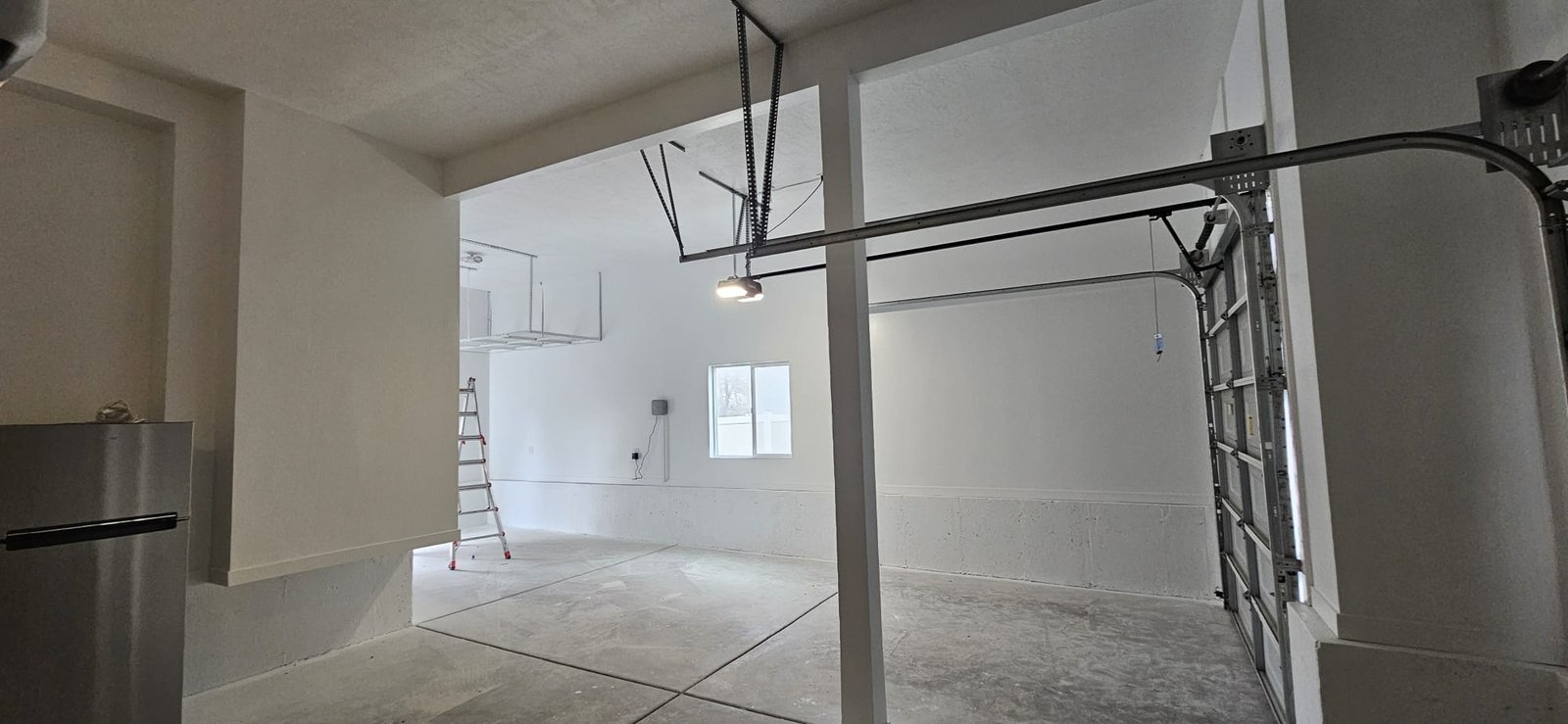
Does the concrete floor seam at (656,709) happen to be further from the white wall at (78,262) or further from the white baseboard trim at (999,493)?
the white baseboard trim at (999,493)

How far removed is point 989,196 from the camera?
4.66 meters

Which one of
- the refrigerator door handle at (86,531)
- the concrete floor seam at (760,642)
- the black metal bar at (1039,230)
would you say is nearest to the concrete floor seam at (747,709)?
the concrete floor seam at (760,642)

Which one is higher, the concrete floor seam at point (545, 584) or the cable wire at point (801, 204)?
the cable wire at point (801, 204)

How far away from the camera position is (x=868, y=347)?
2.53 meters

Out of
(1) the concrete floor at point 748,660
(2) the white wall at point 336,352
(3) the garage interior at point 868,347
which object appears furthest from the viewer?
(2) the white wall at point 336,352

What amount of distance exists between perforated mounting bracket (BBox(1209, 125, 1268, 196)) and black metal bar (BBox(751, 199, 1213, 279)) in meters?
1.39

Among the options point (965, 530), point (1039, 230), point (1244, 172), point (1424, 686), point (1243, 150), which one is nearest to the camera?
point (1244, 172)

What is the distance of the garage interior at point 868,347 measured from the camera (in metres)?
1.57

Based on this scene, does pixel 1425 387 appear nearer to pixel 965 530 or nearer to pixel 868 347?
pixel 868 347

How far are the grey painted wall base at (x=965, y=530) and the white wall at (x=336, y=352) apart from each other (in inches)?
125

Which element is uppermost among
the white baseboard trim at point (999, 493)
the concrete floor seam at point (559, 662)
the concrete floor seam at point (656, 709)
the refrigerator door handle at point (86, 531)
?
the refrigerator door handle at point (86, 531)

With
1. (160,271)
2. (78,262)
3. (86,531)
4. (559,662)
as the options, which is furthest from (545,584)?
(78,262)

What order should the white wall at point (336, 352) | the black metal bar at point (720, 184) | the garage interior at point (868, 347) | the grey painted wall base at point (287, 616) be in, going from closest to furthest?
the garage interior at point (868, 347), the white wall at point (336, 352), the grey painted wall base at point (287, 616), the black metal bar at point (720, 184)

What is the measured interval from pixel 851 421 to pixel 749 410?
165 inches
